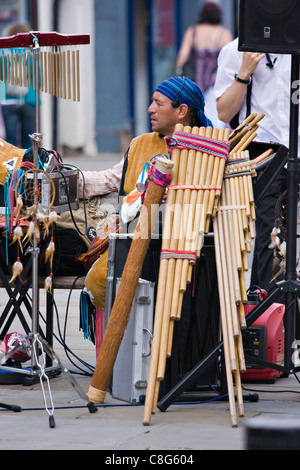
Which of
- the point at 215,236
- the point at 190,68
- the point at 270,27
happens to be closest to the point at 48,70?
the point at 270,27

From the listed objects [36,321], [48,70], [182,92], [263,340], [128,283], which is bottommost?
[263,340]

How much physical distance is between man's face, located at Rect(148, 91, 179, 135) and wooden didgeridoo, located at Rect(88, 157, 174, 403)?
2.41 feet

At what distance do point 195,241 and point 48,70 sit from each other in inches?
49.6

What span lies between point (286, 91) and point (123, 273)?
187cm

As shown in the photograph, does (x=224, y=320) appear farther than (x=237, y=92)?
No

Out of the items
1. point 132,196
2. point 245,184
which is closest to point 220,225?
point 245,184

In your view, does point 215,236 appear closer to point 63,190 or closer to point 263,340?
point 263,340

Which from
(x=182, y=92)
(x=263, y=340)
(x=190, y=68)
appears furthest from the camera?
(x=190, y=68)

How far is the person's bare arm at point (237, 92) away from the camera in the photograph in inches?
231

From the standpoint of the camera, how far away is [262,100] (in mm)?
6004

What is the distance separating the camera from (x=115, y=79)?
1852 centimetres

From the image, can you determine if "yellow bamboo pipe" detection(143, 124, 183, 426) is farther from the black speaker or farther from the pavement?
the black speaker

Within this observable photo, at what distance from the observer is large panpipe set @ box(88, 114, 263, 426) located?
4.41 meters
